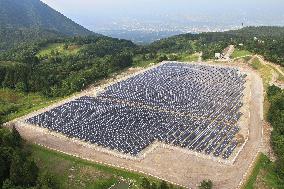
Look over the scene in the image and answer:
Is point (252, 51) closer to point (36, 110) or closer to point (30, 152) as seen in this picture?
point (36, 110)

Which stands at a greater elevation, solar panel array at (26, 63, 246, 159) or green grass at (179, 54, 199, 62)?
green grass at (179, 54, 199, 62)

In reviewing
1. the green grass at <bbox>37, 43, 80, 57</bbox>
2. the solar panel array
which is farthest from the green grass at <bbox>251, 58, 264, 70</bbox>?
the green grass at <bbox>37, 43, 80, 57</bbox>

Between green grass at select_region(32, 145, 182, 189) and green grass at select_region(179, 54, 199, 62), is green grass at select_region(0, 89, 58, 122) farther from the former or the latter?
green grass at select_region(179, 54, 199, 62)

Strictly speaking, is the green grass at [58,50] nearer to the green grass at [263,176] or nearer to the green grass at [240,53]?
the green grass at [240,53]

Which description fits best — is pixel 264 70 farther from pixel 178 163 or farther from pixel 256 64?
pixel 178 163

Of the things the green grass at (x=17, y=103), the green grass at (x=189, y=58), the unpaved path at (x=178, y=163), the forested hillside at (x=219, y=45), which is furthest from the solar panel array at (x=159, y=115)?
the forested hillside at (x=219, y=45)

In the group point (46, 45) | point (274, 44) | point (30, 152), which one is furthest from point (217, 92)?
point (46, 45)
